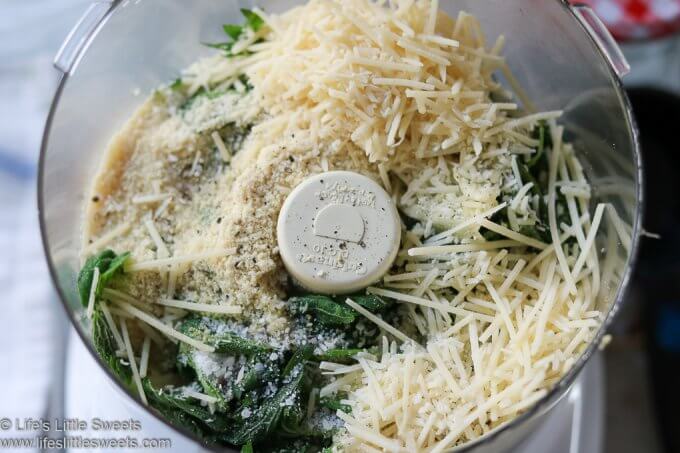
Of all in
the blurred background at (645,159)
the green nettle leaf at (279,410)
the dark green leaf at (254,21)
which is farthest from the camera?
the blurred background at (645,159)

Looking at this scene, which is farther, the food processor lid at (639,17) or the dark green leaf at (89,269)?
the food processor lid at (639,17)

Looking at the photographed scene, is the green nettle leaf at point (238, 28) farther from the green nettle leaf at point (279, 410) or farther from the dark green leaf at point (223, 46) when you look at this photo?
the green nettle leaf at point (279, 410)

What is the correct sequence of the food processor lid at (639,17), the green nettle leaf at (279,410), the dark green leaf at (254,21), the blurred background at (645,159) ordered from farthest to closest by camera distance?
the food processor lid at (639,17)
the blurred background at (645,159)
the dark green leaf at (254,21)
the green nettle leaf at (279,410)

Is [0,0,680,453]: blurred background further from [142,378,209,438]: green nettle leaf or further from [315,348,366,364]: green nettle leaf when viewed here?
[315,348,366,364]: green nettle leaf

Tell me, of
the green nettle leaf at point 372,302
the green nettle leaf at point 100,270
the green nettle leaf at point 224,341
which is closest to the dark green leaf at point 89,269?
the green nettle leaf at point 100,270

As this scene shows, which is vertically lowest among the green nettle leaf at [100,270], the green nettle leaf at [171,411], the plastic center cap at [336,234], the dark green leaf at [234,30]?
the green nettle leaf at [171,411]

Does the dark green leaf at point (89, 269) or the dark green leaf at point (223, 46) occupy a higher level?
the dark green leaf at point (223, 46)
